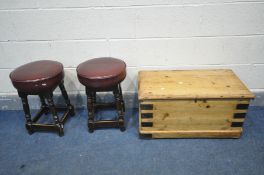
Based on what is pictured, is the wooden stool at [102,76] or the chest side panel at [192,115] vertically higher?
the wooden stool at [102,76]

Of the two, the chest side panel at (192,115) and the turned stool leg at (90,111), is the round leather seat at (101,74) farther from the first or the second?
the chest side panel at (192,115)

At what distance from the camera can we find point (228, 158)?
1.86 m

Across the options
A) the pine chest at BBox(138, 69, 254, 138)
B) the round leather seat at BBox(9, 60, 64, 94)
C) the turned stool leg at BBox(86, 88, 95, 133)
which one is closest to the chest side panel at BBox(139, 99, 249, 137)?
the pine chest at BBox(138, 69, 254, 138)

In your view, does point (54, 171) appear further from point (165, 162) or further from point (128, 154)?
point (165, 162)

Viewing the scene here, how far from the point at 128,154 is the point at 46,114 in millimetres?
1072

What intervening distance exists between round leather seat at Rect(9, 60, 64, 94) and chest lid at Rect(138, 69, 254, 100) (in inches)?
28.1

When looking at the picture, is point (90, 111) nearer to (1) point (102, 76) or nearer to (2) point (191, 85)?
(1) point (102, 76)

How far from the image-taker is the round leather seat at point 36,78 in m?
1.83

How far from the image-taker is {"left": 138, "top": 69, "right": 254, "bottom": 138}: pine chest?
6.12 feet

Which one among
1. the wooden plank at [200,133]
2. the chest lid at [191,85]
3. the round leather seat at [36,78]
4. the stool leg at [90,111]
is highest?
the round leather seat at [36,78]

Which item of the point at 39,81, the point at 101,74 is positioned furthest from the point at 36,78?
the point at 101,74

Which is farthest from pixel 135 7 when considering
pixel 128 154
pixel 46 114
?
pixel 46 114

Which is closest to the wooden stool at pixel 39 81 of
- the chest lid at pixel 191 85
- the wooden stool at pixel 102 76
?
the wooden stool at pixel 102 76

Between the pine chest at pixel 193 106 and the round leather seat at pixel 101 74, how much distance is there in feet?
0.78
